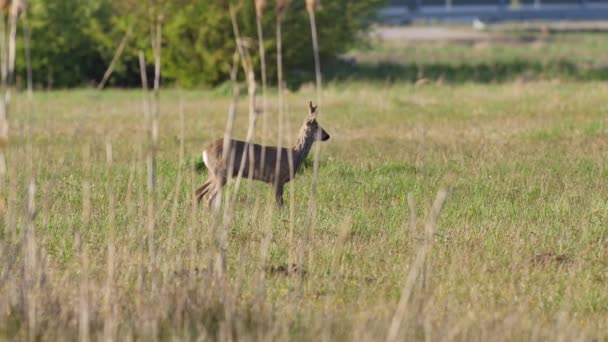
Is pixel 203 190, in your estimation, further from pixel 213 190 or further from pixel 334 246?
pixel 334 246

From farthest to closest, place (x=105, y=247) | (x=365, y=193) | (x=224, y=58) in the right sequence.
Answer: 1. (x=224, y=58)
2. (x=365, y=193)
3. (x=105, y=247)

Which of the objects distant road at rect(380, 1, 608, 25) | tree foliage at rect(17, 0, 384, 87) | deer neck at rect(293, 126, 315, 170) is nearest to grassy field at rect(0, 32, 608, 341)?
deer neck at rect(293, 126, 315, 170)

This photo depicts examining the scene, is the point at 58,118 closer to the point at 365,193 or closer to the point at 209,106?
the point at 209,106

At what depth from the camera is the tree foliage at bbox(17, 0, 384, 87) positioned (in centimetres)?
3066

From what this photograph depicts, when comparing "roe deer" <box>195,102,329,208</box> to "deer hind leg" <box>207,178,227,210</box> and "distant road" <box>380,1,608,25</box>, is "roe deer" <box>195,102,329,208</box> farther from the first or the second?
"distant road" <box>380,1,608,25</box>

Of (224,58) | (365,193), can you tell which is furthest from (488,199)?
(224,58)

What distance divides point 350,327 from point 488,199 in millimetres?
4899

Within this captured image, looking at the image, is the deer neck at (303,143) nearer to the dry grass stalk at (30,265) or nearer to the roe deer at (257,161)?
the roe deer at (257,161)

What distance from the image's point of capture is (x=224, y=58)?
100 feet

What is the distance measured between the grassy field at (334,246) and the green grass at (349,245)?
0.02 meters

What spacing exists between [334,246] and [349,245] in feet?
1.39

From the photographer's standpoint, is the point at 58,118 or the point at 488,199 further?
the point at 58,118

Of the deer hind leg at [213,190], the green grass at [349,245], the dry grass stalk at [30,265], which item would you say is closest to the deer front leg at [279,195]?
the green grass at [349,245]

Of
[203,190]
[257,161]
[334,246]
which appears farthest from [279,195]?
[334,246]
